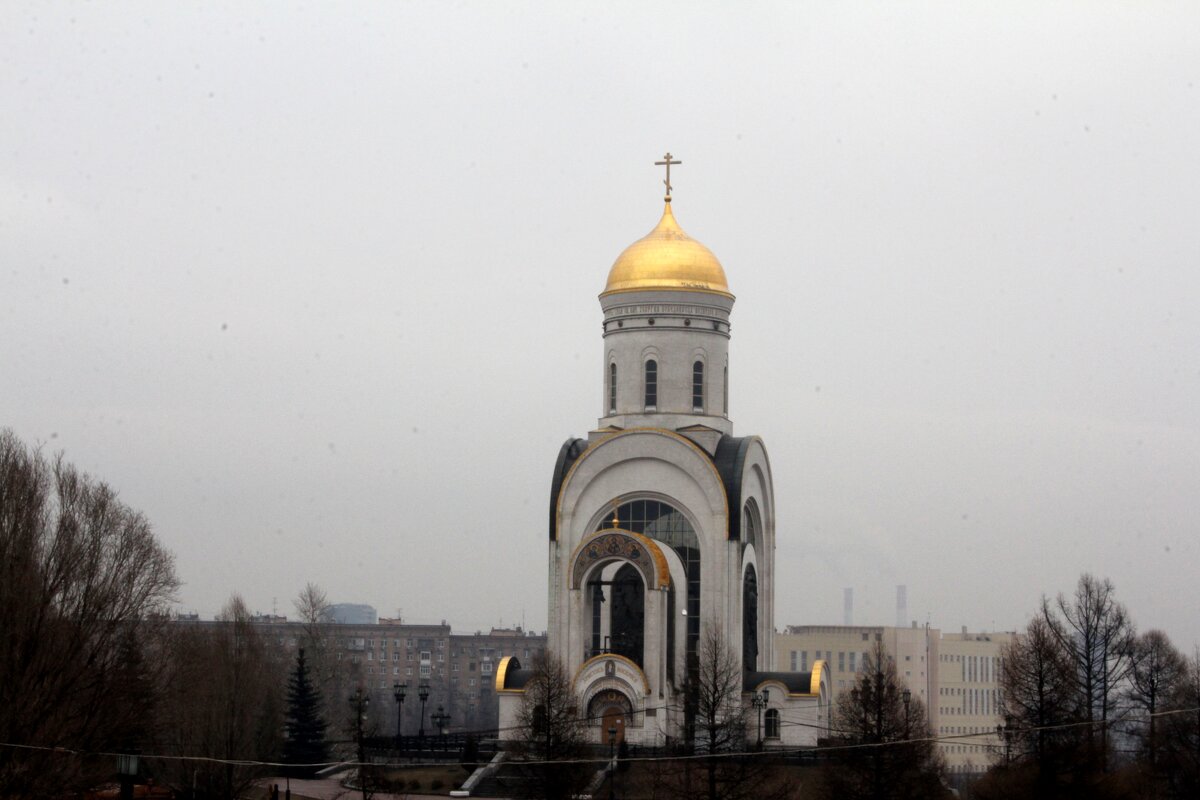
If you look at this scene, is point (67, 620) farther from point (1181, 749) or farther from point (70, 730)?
point (1181, 749)

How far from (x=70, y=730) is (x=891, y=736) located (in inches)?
594

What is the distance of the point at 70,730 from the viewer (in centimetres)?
3384

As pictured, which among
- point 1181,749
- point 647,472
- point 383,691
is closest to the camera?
point 1181,749

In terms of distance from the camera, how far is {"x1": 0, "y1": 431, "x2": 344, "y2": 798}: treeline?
33.3 metres

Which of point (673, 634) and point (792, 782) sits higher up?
point (673, 634)

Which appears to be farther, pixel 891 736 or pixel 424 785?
pixel 424 785

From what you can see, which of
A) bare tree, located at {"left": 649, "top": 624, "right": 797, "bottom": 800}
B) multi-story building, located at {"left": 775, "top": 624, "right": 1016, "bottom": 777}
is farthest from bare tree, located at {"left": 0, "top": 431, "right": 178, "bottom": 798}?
multi-story building, located at {"left": 775, "top": 624, "right": 1016, "bottom": 777}

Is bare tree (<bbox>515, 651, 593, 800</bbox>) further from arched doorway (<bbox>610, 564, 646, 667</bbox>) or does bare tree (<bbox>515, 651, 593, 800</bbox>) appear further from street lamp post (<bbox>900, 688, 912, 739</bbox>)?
street lamp post (<bbox>900, 688, 912, 739</bbox>)

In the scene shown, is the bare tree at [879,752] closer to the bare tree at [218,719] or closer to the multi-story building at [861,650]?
the bare tree at [218,719]

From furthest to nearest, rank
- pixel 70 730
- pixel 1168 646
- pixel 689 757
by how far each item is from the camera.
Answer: pixel 1168 646 < pixel 689 757 < pixel 70 730

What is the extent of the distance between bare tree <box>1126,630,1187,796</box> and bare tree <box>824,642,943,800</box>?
7.14 meters

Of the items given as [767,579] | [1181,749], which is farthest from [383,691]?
[1181,749]

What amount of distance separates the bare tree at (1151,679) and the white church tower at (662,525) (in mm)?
7327

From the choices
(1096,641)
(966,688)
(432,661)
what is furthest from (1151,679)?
(432,661)
